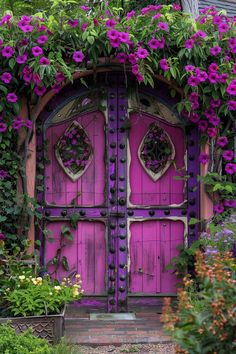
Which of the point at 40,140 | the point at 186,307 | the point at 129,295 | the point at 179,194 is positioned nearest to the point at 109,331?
the point at 129,295

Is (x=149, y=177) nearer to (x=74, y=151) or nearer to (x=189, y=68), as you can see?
(x=74, y=151)

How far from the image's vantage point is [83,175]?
6.00 metres

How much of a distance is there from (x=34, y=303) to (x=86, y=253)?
1.44m

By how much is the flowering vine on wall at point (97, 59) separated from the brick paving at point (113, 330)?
0.96 meters

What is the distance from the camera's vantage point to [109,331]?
17.0 feet

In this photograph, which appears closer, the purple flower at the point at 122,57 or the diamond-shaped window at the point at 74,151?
the purple flower at the point at 122,57

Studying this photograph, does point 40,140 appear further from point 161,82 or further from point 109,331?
point 109,331

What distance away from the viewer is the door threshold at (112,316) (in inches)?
221

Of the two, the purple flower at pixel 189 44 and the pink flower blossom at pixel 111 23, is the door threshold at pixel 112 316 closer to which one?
the purple flower at pixel 189 44

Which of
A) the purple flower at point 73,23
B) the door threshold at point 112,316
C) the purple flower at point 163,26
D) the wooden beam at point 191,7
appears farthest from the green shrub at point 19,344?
the wooden beam at point 191,7

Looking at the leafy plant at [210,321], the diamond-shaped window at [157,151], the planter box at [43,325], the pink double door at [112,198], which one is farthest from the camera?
the diamond-shaped window at [157,151]

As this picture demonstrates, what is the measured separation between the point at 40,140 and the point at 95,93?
29.8 inches

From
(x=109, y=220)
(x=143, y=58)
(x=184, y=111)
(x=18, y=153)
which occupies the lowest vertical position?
(x=109, y=220)

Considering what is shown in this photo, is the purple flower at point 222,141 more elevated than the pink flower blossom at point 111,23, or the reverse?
the pink flower blossom at point 111,23
